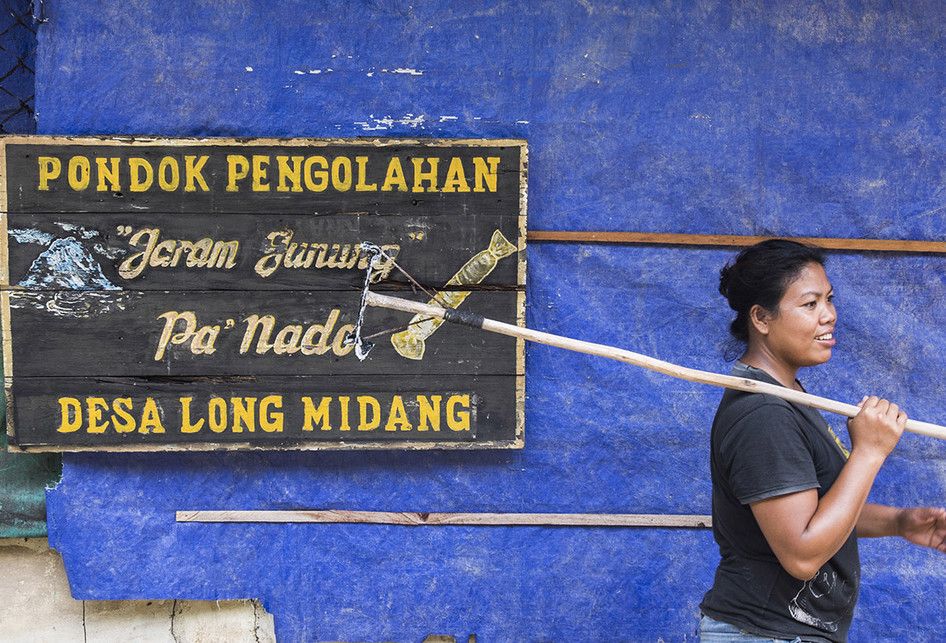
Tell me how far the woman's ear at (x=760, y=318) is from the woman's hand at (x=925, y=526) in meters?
A: 0.62

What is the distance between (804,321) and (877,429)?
→ 0.30 m

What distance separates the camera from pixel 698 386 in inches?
138

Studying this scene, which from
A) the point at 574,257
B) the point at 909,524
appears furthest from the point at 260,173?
the point at 909,524

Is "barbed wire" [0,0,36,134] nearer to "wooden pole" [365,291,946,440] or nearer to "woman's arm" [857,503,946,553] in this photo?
"wooden pole" [365,291,946,440]

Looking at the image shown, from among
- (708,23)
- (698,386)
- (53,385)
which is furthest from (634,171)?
(53,385)

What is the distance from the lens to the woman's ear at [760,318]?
2.27 meters

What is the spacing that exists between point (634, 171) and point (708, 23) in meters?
0.61

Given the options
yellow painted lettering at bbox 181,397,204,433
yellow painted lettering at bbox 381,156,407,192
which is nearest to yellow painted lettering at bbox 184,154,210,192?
yellow painted lettering at bbox 381,156,407,192

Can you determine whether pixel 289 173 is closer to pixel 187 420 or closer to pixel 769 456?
pixel 187 420

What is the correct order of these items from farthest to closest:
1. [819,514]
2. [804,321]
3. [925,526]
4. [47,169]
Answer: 1. [47,169]
2. [925,526]
3. [804,321]
4. [819,514]

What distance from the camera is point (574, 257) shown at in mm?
3469

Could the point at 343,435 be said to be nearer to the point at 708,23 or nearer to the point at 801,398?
the point at 801,398

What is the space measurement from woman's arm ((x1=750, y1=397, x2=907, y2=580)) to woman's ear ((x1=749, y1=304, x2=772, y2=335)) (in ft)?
1.16

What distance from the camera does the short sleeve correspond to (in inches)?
78.2
